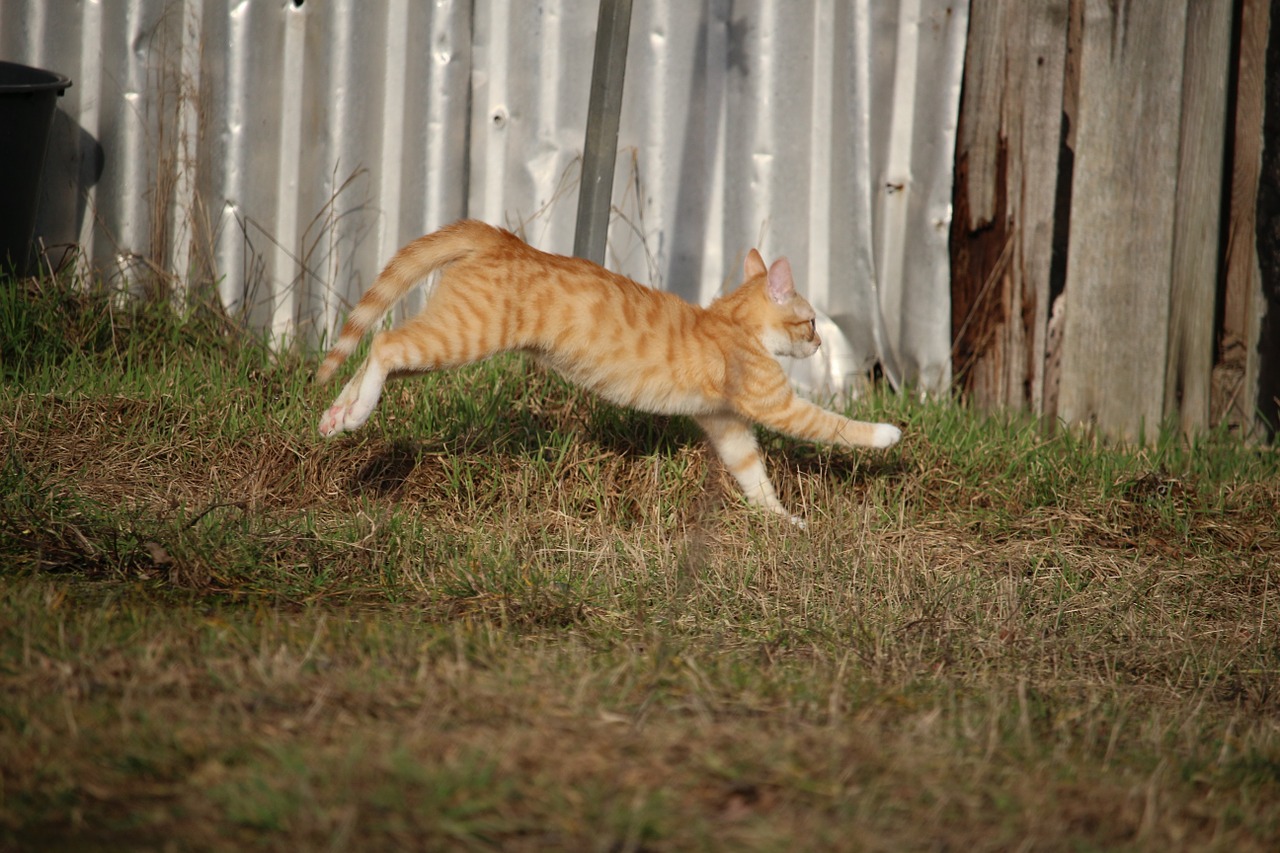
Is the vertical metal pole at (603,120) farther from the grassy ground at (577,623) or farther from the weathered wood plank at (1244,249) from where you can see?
the weathered wood plank at (1244,249)

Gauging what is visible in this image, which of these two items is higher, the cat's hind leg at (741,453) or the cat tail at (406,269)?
the cat tail at (406,269)

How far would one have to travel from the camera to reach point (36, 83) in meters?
4.72

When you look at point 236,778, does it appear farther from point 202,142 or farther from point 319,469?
point 202,142

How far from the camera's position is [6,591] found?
267 centimetres

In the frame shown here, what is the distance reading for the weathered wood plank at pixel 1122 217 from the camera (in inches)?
188

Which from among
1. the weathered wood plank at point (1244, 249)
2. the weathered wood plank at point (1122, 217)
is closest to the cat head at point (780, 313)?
the weathered wood plank at point (1122, 217)

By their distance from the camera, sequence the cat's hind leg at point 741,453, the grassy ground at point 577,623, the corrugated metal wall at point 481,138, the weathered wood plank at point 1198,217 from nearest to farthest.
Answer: the grassy ground at point 577,623, the cat's hind leg at point 741,453, the weathered wood plank at point 1198,217, the corrugated metal wall at point 481,138

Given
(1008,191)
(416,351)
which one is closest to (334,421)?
(416,351)

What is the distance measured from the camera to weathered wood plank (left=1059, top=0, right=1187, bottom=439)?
4777mm

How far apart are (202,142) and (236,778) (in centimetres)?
384

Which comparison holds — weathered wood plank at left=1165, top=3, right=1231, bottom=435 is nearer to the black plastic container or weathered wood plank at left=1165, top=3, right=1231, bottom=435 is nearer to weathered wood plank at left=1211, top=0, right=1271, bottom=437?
weathered wood plank at left=1211, top=0, right=1271, bottom=437

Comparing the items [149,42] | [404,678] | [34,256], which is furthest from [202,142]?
[404,678]

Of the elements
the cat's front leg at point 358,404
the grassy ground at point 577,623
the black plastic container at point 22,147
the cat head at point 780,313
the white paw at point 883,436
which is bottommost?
the grassy ground at point 577,623

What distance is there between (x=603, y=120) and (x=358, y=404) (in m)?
1.49
